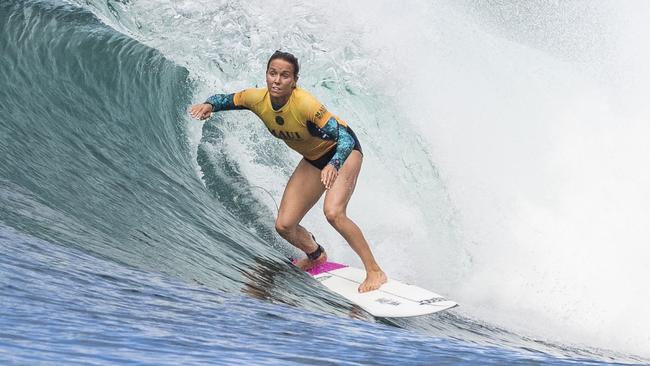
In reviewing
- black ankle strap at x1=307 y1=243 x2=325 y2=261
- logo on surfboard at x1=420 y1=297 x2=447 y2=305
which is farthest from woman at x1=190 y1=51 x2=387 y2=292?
logo on surfboard at x1=420 y1=297 x2=447 y2=305

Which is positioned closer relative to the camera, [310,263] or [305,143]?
[305,143]

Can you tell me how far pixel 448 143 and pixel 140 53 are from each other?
9.91 ft

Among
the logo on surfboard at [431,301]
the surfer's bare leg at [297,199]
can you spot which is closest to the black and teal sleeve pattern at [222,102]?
the surfer's bare leg at [297,199]

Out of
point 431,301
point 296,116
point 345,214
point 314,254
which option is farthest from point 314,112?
point 431,301

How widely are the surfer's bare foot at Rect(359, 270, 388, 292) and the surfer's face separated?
3.76 feet

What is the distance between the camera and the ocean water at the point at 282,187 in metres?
3.09

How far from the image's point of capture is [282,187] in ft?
22.9

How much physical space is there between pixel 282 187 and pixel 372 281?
204cm

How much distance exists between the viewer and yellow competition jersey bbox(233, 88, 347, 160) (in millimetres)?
4820

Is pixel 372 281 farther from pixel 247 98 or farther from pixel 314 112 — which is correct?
pixel 247 98

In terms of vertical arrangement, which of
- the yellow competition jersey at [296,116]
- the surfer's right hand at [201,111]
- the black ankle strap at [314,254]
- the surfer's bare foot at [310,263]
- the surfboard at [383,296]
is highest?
the yellow competition jersey at [296,116]

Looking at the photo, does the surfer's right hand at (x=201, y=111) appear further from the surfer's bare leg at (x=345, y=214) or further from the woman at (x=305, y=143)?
the surfer's bare leg at (x=345, y=214)

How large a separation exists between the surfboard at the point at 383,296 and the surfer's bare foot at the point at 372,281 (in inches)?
1.0

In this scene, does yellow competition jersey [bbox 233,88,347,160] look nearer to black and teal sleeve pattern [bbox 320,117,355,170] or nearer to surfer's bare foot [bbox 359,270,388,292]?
black and teal sleeve pattern [bbox 320,117,355,170]
